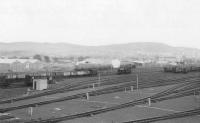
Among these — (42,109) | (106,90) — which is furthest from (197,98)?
(42,109)

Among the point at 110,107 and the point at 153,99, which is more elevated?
the point at 153,99

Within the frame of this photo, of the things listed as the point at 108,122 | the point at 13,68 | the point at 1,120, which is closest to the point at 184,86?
the point at 108,122

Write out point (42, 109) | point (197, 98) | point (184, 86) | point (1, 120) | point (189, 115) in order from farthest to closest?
point (184, 86), point (197, 98), point (42, 109), point (189, 115), point (1, 120)

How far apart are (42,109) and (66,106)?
66.2 inches

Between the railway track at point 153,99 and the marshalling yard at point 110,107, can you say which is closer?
the marshalling yard at point 110,107

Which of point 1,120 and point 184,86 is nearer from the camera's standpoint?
point 1,120

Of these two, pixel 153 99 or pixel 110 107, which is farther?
pixel 153 99

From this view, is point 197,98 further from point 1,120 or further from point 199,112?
point 1,120

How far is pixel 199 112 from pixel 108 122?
5126mm

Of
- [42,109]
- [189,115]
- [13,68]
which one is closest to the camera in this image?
[189,115]

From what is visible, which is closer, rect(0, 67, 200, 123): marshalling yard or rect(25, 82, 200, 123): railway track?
rect(0, 67, 200, 123): marshalling yard

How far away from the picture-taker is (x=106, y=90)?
23.4m

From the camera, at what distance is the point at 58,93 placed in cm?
2392

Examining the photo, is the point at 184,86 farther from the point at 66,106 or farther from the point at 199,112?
the point at 66,106
